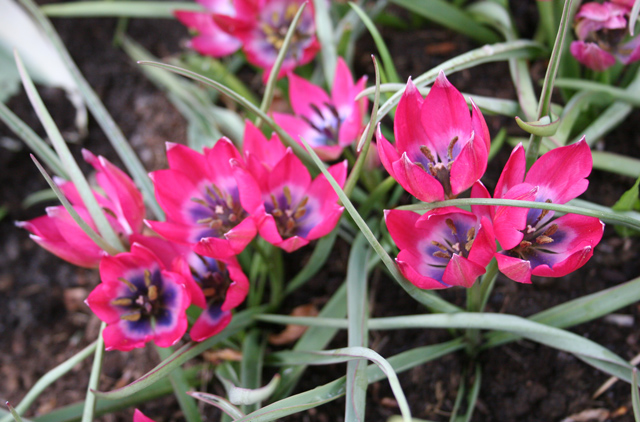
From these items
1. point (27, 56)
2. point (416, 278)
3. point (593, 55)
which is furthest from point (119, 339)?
point (27, 56)

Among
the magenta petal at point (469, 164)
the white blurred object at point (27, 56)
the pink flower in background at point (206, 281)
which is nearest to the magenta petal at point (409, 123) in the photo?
the magenta petal at point (469, 164)

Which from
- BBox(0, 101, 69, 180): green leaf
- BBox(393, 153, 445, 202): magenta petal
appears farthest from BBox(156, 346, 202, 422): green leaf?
BBox(393, 153, 445, 202): magenta petal

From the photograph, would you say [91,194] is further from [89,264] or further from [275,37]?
[275,37]

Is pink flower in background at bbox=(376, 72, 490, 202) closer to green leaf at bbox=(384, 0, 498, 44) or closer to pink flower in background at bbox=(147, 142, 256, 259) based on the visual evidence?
pink flower in background at bbox=(147, 142, 256, 259)

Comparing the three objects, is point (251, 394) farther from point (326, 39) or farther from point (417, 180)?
point (326, 39)

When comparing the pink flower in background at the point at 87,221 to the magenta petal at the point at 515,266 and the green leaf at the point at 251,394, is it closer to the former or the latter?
the green leaf at the point at 251,394

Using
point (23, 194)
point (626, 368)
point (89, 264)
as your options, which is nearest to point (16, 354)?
point (23, 194)

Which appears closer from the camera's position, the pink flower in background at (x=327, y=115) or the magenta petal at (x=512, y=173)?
the magenta petal at (x=512, y=173)
